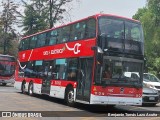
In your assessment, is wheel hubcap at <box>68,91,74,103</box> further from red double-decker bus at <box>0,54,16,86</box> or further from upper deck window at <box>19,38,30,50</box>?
red double-decker bus at <box>0,54,16,86</box>

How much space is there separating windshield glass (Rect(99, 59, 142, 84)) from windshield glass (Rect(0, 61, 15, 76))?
72.8 feet

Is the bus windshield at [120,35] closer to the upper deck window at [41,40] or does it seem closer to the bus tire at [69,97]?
the bus tire at [69,97]

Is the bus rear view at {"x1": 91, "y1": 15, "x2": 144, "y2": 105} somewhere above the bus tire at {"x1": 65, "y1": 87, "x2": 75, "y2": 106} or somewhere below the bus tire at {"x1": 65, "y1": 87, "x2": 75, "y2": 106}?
above

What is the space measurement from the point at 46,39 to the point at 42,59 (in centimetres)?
123

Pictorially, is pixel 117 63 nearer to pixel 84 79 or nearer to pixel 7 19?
pixel 84 79

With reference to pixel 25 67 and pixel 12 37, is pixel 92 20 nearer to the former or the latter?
pixel 25 67

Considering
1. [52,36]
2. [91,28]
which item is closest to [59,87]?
[52,36]

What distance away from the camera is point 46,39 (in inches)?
894

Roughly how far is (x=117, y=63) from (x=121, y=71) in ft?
1.26

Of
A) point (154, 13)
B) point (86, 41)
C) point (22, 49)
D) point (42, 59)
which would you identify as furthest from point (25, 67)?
point (154, 13)

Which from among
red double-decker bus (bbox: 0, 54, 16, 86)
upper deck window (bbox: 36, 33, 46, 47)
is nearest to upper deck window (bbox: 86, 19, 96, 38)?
upper deck window (bbox: 36, 33, 46, 47)

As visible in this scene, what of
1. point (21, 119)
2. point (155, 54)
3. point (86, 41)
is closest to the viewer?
point (21, 119)

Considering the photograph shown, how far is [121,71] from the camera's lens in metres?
16.2

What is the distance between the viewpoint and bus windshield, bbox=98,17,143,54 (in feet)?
52.6
